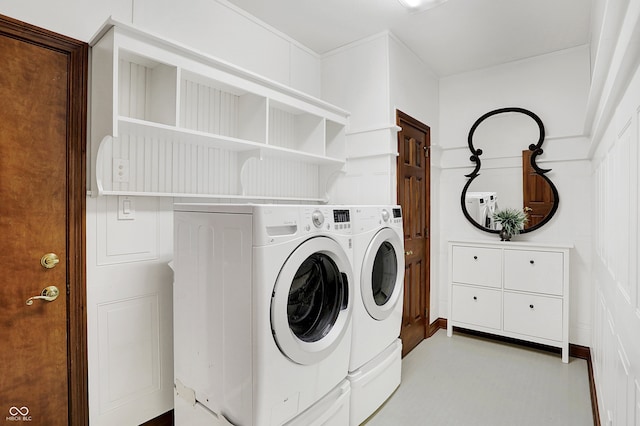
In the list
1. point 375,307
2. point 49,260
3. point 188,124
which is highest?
point 188,124

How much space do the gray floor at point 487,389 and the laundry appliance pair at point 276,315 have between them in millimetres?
342

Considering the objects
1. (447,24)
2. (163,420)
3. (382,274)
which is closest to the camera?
(163,420)

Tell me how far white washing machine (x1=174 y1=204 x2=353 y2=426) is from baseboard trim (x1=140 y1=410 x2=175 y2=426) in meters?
0.28

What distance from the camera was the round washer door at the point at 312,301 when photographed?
141 cm

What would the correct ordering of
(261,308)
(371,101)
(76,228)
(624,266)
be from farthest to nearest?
1. (371,101)
2. (76,228)
3. (261,308)
4. (624,266)

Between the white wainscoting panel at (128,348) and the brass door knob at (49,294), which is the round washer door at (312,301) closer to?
the white wainscoting panel at (128,348)

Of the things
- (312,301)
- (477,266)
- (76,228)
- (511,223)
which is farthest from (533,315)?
(76,228)

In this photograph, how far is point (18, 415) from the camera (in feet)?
4.68

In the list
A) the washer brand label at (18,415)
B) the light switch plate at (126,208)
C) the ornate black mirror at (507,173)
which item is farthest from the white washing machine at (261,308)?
the ornate black mirror at (507,173)

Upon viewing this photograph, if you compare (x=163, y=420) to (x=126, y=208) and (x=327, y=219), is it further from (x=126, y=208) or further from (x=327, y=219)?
(x=327, y=219)

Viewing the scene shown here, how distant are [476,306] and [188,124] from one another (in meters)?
2.86

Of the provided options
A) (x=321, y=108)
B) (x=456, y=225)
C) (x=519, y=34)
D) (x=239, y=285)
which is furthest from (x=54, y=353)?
(x=519, y=34)

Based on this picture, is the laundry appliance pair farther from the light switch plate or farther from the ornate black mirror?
the ornate black mirror

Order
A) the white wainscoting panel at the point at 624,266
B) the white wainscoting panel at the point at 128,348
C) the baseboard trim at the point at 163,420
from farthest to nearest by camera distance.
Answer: the baseboard trim at the point at 163,420 → the white wainscoting panel at the point at 128,348 → the white wainscoting panel at the point at 624,266
